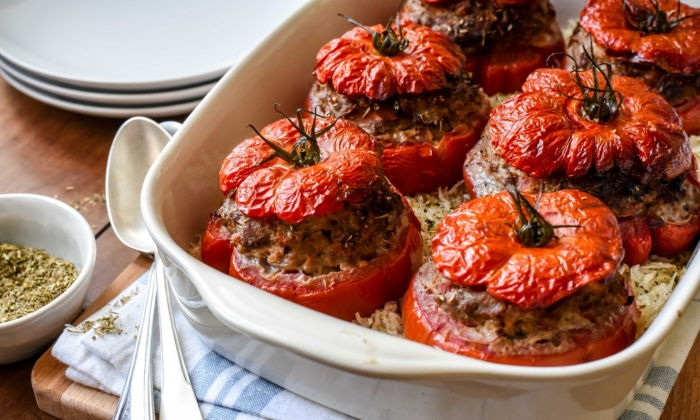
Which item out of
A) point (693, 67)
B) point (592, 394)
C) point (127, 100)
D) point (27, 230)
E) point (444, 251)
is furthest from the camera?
point (127, 100)

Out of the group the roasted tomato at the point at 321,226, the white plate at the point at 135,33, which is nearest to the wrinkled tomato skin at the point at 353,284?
the roasted tomato at the point at 321,226

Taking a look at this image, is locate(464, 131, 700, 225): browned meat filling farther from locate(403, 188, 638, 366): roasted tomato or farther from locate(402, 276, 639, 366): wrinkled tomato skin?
locate(402, 276, 639, 366): wrinkled tomato skin

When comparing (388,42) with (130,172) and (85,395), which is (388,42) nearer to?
(130,172)

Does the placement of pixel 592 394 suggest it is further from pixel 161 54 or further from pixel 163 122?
pixel 161 54

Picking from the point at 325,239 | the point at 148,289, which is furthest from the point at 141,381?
the point at 325,239

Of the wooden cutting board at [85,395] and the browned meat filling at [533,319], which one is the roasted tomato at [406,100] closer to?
the browned meat filling at [533,319]

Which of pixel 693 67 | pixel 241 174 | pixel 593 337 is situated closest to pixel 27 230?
pixel 241 174

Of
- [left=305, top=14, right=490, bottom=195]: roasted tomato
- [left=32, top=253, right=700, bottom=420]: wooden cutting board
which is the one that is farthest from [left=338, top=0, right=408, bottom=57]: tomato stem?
[left=32, top=253, right=700, bottom=420]: wooden cutting board
